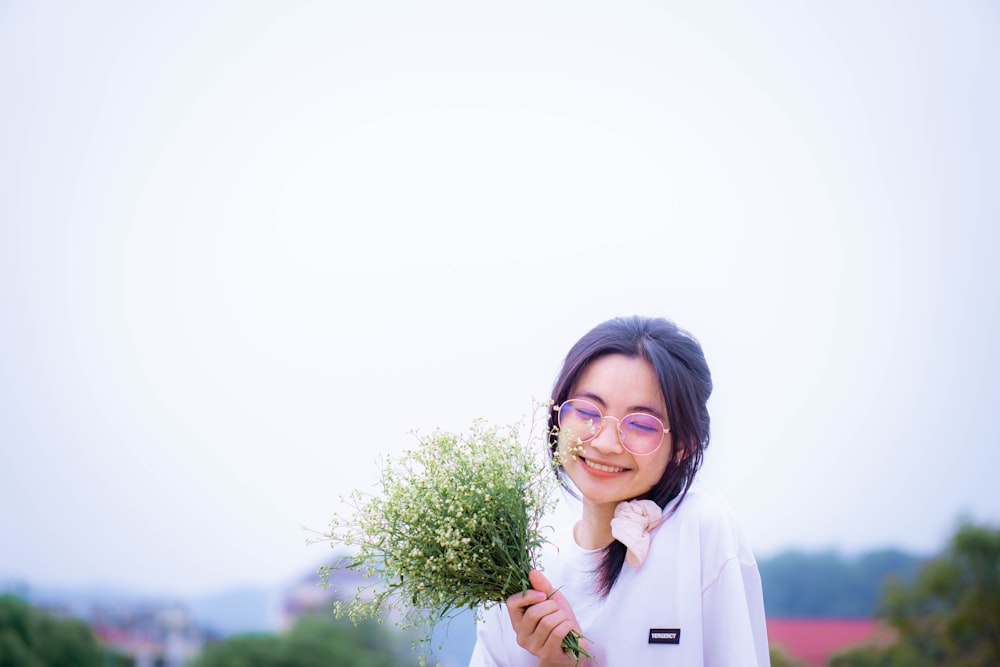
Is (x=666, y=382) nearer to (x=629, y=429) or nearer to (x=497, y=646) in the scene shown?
(x=629, y=429)

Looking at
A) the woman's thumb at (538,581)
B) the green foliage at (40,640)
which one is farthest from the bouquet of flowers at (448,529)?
the green foliage at (40,640)

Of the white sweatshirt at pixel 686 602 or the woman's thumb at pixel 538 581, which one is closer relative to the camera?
the woman's thumb at pixel 538 581

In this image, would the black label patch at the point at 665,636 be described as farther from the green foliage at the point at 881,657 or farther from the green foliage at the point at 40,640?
the green foliage at the point at 881,657

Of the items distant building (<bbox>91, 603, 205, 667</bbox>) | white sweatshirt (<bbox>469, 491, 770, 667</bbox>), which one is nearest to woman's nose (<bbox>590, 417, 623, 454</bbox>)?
white sweatshirt (<bbox>469, 491, 770, 667</bbox>)

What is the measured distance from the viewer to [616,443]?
2559 mm

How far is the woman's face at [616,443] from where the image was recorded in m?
2.59

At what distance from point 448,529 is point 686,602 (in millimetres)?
691

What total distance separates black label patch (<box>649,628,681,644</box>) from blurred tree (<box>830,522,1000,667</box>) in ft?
77.7

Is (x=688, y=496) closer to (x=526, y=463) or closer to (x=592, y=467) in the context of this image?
(x=592, y=467)

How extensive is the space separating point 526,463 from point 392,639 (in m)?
34.8

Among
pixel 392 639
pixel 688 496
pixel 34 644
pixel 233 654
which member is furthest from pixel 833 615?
pixel 688 496

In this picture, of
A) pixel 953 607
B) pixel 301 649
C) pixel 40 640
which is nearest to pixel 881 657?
pixel 953 607

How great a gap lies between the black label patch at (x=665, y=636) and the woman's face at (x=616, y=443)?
37cm

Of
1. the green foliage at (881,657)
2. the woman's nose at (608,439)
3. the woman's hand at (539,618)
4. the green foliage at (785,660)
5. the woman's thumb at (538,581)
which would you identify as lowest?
the woman's hand at (539,618)
